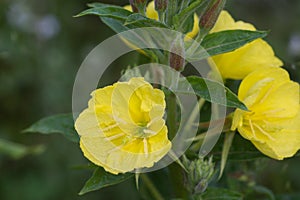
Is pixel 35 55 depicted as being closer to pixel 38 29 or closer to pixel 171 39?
pixel 38 29

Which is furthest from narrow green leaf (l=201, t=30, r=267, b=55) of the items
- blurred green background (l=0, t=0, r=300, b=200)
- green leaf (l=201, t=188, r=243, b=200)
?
blurred green background (l=0, t=0, r=300, b=200)

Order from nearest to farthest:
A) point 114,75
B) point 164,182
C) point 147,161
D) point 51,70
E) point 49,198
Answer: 1. point 147,161
2. point 164,182
3. point 49,198
4. point 51,70
5. point 114,75

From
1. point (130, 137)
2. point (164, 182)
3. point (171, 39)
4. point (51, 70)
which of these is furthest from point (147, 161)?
point (51, 70)

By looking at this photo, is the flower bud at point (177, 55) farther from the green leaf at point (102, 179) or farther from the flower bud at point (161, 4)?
the green leaf at point (102, 179)

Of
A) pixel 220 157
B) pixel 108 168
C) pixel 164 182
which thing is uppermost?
pixel 108 168

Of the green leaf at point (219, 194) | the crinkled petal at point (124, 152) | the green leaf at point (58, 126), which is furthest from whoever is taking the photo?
the green leaf at point (58, 126)

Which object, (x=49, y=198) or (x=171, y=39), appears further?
(x=49, y=198)

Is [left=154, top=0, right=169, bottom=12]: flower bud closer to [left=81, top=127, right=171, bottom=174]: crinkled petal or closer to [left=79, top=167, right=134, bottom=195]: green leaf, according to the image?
[left=81, top=127, right=171, bottom=174]: crinkled petal

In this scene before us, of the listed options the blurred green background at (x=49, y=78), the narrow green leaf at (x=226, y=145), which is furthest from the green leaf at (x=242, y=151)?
the blurred green background at (x=49, y=78)
